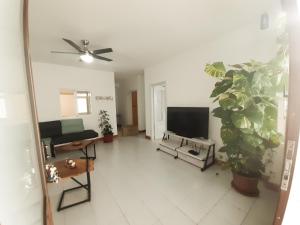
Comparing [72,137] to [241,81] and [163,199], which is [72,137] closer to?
[163,199]

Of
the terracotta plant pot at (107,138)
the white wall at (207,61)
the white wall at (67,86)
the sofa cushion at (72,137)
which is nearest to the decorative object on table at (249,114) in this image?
the white wall at (207,61)

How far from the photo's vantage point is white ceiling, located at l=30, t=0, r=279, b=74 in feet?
6.20

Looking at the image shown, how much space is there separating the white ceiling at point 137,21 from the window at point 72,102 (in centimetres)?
185

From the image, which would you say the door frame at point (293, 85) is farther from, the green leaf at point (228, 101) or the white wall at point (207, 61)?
the white wall at point (207, 61)

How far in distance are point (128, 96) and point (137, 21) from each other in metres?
5.20

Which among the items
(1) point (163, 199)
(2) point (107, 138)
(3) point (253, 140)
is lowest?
(1) point (163, 199)

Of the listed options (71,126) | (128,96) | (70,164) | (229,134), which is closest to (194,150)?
(229,134)

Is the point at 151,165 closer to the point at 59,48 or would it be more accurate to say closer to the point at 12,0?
the point at 12,0

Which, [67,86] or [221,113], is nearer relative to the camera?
[221,113]

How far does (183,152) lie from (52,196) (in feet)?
8.47

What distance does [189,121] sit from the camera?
3.37 metres

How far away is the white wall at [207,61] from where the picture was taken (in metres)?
2.35

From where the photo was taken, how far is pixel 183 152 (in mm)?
3232

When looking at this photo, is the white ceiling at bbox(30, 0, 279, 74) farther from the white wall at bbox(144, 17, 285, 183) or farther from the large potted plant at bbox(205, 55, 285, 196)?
the large potted plant at bbox(205, 55, 285, 196)
